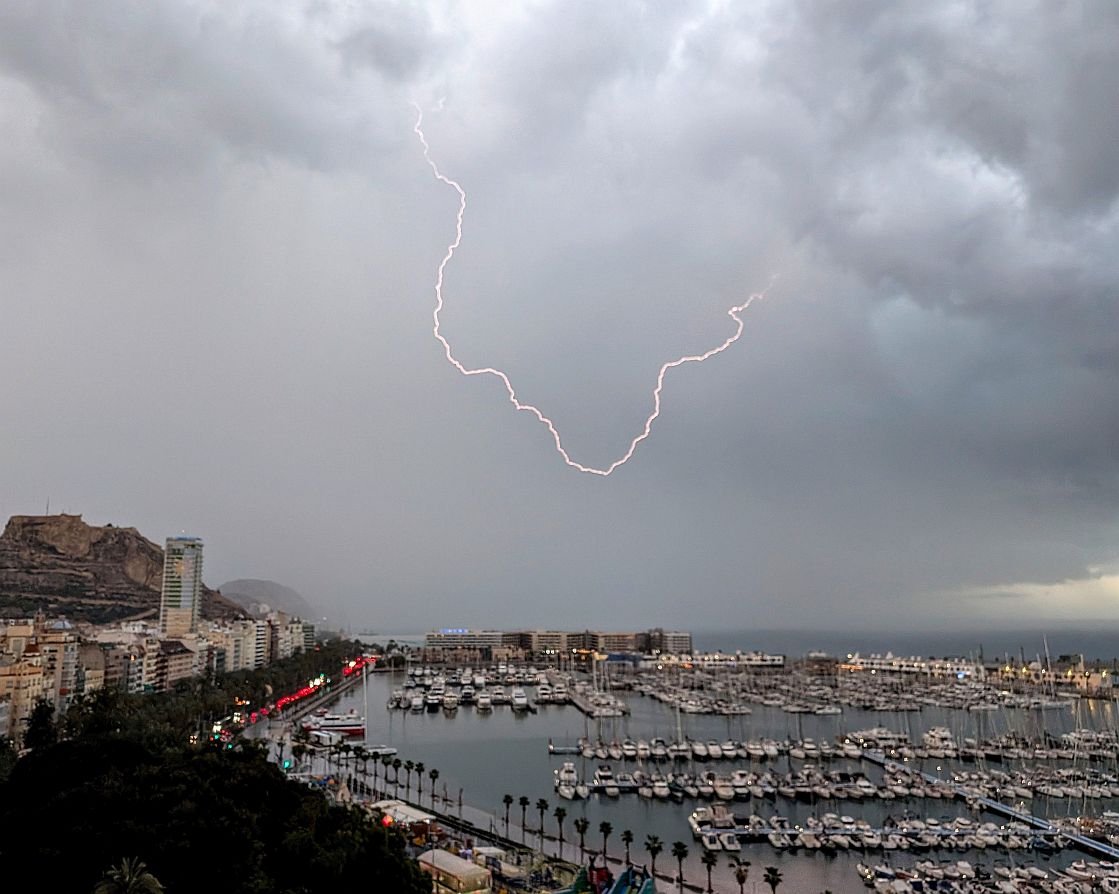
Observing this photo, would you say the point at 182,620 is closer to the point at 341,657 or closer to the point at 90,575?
the point at 341,657

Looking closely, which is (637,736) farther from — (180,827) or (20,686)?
(180,827)

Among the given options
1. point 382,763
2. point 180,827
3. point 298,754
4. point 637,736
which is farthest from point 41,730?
point 637,736

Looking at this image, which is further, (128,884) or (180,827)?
(180,827)

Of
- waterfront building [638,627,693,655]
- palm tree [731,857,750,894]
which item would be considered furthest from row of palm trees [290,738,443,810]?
waterfront building [638,627,693,655]

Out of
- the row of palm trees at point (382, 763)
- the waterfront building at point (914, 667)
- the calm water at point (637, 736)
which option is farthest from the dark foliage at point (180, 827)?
the waterfront building at point (914, 667)

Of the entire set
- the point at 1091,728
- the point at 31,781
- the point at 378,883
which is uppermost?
the point at 31,781

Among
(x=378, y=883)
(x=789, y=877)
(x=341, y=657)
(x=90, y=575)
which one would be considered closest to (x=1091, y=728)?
(x=789, y=877)

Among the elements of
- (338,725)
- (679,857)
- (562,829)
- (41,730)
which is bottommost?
(562,829)
